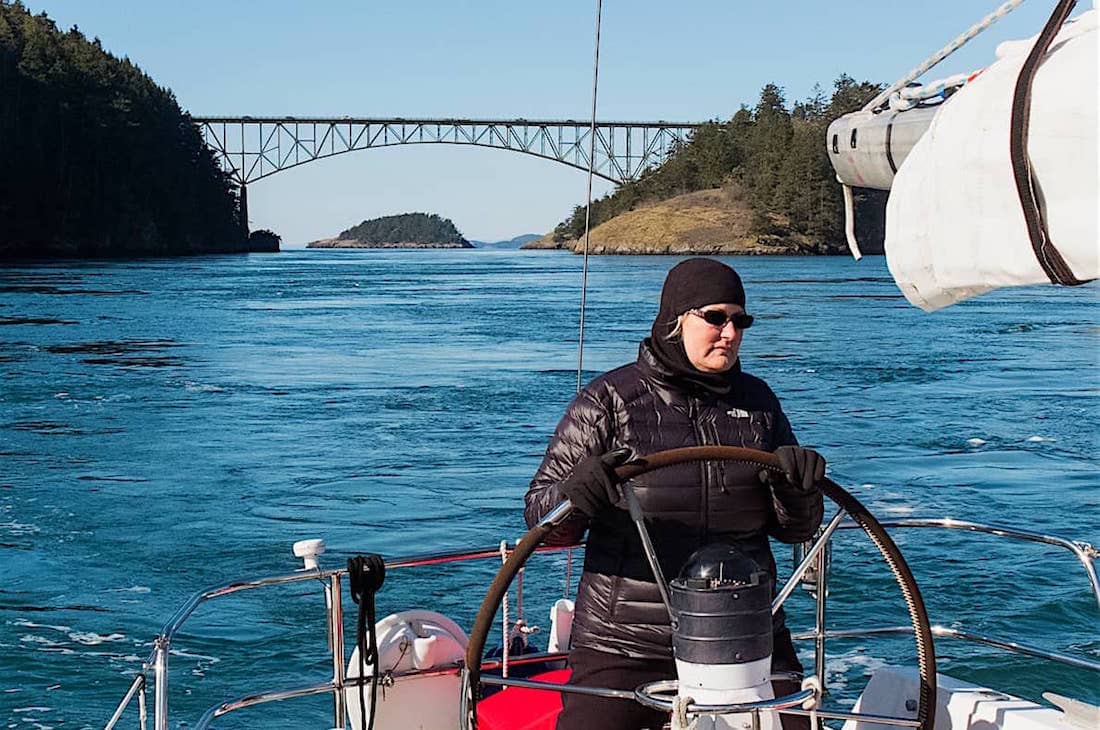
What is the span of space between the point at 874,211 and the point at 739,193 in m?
15.2

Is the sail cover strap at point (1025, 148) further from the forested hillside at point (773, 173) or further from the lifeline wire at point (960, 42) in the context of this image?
the forested hillside at point (773, 173)

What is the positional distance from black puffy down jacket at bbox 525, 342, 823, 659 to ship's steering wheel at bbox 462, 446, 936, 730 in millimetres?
308

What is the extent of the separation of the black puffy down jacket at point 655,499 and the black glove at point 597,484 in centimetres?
35

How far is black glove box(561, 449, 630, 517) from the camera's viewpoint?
2.64m

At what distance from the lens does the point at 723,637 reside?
2643 millimetres

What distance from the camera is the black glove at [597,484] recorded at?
264cm

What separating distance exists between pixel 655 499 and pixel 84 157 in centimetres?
9821

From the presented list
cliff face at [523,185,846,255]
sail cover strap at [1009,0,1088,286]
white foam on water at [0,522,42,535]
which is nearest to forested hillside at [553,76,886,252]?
cliff face at [523,185,846,255]

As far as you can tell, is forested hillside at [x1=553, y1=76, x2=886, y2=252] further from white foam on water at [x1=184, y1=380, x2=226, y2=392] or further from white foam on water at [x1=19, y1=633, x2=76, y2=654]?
white foam on water at [x1=19, y1=633, x2=76, y2=654]

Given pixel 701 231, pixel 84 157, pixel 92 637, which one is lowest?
pixel 92 637

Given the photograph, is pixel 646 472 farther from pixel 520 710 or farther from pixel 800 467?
pixel 520 710

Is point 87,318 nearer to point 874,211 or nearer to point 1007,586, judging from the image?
point 1007,586

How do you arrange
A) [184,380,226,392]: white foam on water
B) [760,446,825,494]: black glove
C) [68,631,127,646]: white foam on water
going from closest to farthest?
[760,446,825,494]: black glove, [68,631,127,646]: white foam on water, [184,380,226,392]: white foam on water

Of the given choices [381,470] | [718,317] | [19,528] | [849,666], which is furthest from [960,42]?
[381,470]
